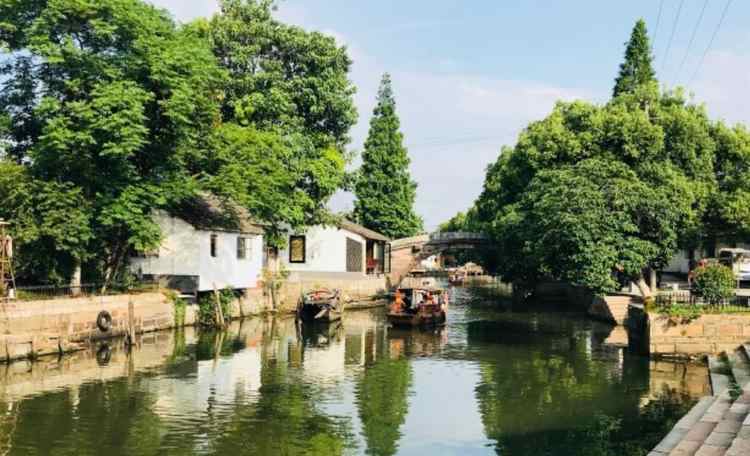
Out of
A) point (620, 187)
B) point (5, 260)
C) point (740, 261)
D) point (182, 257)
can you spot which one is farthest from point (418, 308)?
point (5, 260)

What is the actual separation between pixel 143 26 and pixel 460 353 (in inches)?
803

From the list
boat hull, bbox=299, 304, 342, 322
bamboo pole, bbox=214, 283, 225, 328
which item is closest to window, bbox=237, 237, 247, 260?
bamboo pole, bbox=214, 283, 225, 328

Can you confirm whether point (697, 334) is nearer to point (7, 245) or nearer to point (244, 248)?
point (244, 248)

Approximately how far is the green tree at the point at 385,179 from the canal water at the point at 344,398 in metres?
36.6

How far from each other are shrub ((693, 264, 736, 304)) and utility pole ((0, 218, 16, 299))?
28.0m

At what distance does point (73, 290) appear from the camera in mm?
34125

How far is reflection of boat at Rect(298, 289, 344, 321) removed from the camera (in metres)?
46.5

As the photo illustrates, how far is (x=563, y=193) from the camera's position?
1526 inches

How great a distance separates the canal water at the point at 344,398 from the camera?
19031 millimetres

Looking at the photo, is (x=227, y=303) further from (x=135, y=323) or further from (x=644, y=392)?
(x=644, y=392)

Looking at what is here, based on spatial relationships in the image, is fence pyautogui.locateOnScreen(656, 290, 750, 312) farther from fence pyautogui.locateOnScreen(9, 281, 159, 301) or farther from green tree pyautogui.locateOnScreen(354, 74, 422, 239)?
green tree pyautogui.locateOnScreen(354, 74, 422, 239)

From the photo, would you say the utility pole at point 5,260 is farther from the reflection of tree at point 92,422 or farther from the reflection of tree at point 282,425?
the reflection of tree at point 282,425

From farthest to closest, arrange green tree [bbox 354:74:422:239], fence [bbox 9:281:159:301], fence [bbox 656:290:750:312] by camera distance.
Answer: green tree [bbox 354:74:422:239] → fence [bbox 656:290:750:312] → fence [bbox 9:281:159:301]

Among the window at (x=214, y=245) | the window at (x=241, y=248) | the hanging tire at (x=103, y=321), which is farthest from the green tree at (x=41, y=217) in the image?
the window at (x=241, y=248)
